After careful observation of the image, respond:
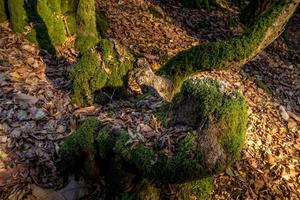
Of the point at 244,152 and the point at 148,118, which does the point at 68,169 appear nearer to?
the point at 148,118

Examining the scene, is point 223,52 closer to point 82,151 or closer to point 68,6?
point 82,151

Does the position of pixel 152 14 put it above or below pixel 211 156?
below

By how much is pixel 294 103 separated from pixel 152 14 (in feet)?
12.1

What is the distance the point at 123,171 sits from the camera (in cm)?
354

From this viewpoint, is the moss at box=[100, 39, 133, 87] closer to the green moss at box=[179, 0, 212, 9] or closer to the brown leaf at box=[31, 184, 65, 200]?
the brown leaf at box=[31, 184, 65, 200]

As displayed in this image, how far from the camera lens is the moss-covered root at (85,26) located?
20.4 feet

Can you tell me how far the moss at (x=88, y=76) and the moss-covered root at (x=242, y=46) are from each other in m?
1.08

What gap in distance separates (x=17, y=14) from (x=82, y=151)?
11.6 feet

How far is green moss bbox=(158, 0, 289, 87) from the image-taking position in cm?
508

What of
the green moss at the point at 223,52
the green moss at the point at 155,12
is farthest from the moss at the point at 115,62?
the green moss at the point at 155,12

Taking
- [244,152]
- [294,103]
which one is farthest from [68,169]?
[294,103]

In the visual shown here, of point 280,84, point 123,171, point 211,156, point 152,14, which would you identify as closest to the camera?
point 211,156

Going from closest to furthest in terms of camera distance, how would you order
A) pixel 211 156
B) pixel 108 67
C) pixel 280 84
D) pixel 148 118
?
pixel 211 156 < pixel 148 118 < pixel 108 67 < pixel 280 84

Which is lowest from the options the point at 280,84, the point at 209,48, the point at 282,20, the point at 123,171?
the point at 280,84
